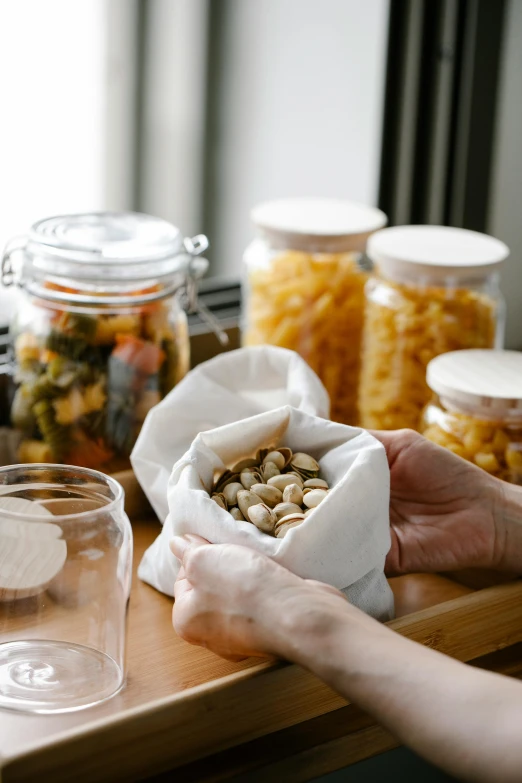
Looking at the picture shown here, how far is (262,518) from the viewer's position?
0.64 meters

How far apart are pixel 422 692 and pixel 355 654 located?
4cm

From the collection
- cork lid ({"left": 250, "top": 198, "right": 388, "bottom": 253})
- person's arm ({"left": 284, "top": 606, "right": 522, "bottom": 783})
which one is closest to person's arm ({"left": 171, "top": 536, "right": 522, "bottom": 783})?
person's arm ({"left": 284, "top": 606, "right": 522, "bottom": 783})

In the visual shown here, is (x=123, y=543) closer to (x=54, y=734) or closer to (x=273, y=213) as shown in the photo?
(x=54, y=734)

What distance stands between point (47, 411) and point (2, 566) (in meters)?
0.24

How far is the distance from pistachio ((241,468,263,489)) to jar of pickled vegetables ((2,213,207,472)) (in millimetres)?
217

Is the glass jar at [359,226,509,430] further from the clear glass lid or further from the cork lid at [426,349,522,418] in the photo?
the clear glass lid

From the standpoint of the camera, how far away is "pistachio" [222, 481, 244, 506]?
669mm

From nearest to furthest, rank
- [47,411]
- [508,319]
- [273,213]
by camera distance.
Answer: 1. [47,411]
2. [273,213]
3. [508,319]

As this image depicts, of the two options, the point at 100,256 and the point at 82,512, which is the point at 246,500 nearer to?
the point at 82,512

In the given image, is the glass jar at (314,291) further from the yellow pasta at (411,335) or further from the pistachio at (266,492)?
the pistachio at (266,492)

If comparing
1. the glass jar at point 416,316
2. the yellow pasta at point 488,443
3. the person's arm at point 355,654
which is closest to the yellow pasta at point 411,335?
the glass jar at point 416,316

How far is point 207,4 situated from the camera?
1411 millimetres

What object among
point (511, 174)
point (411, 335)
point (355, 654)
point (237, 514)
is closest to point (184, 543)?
point (237, 514)

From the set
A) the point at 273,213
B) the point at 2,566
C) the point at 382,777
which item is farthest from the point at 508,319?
the point at 2,566
